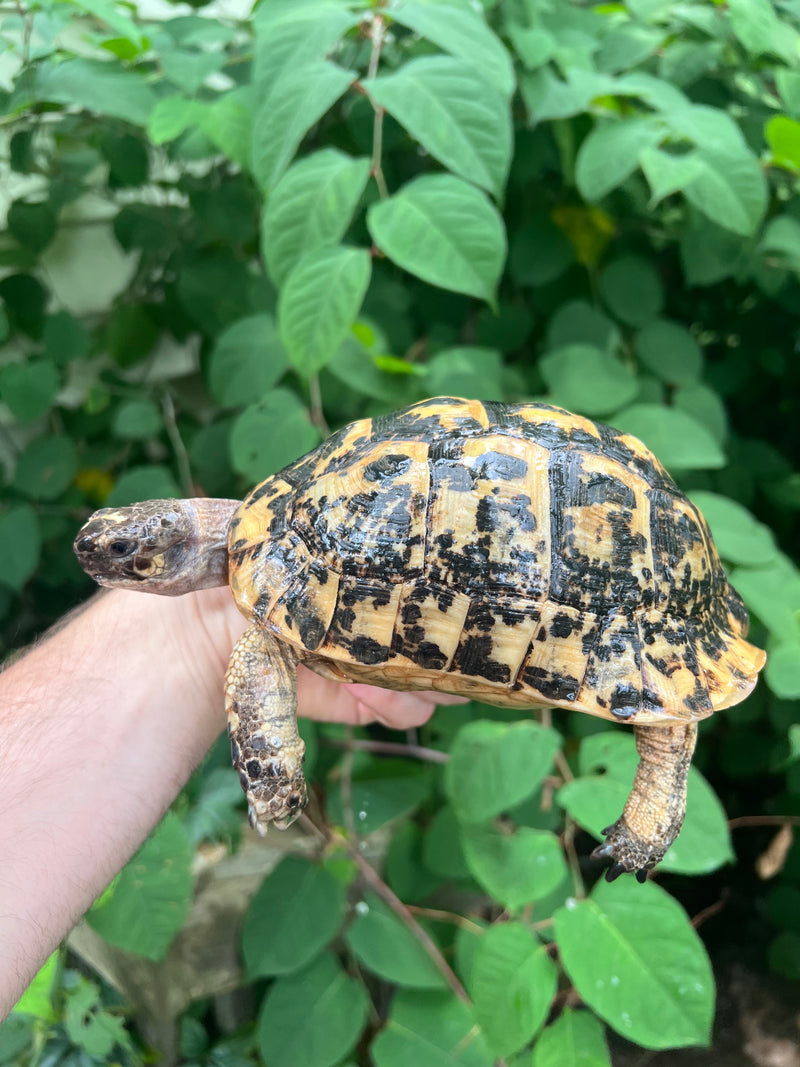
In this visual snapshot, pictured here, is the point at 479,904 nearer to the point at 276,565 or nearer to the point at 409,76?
the point at 276,565

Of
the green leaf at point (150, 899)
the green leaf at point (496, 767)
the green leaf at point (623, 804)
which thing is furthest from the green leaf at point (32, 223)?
the green leaf at point (623, 804)

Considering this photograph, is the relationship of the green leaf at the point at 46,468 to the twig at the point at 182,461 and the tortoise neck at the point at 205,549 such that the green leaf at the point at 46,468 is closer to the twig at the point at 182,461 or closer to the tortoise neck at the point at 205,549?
the twig at the point at 182,461

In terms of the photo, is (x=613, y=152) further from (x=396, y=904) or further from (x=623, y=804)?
(x=396, y=904)

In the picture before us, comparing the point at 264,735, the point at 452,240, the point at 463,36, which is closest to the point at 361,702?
the point at 264,735

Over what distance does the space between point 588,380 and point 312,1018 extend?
0.97m

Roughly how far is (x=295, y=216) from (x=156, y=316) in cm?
72

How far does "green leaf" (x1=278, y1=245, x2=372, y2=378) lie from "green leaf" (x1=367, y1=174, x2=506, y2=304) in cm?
4

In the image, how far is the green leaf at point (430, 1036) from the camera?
96 centimetres

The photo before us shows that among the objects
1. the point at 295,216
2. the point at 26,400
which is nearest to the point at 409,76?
Answer: the point at 295,216

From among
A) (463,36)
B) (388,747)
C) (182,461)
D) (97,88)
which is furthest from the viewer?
(182,461)

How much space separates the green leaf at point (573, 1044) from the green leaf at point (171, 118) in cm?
117

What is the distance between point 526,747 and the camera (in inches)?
33.3

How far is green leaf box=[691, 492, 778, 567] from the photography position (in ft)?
3.07

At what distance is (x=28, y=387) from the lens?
111cm
